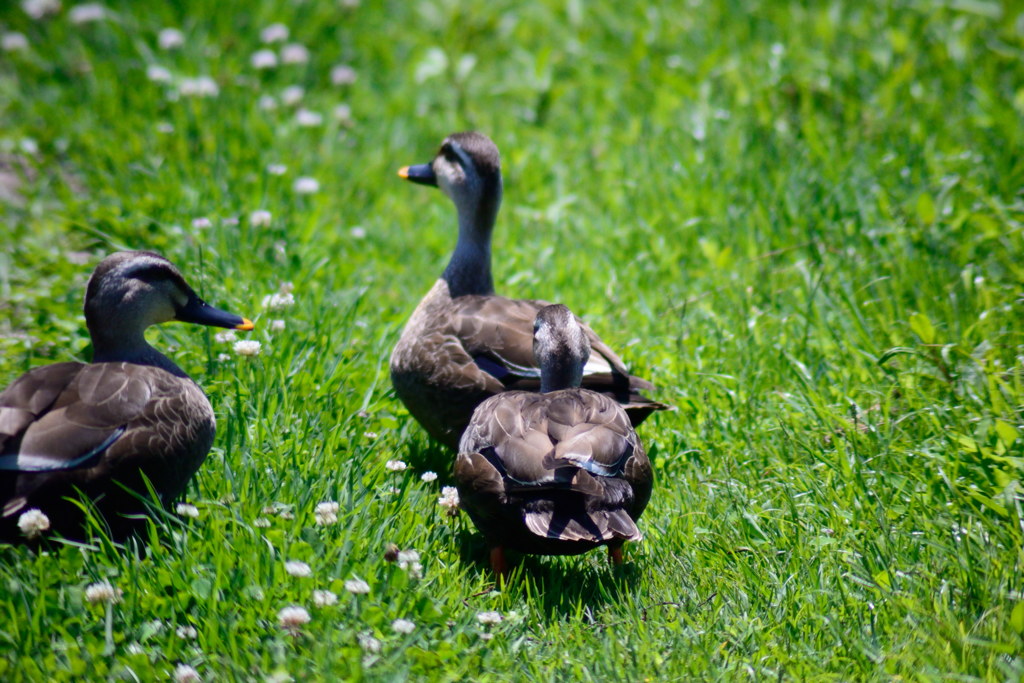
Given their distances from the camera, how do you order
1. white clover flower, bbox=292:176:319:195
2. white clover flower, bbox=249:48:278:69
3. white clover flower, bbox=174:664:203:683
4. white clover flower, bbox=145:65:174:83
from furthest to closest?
white clover flower, bbox=249:48:278:69, white clover flower, bbox=145:65:174:83, white clover flower, bbox=292:176:319:195, white clover flower, bbox=174:664:203:683

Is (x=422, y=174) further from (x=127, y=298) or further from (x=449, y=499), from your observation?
(x=449, y=499)

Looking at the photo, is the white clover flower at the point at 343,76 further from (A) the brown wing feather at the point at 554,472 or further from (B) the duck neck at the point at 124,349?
(A) the brown wing feather at the point at 554,472

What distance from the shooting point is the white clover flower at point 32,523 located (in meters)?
3.46

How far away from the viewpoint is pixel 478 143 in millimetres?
5418

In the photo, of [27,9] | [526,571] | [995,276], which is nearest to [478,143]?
[526,571]

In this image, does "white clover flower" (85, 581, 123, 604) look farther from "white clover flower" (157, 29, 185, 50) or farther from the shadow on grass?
"white clover flower" (157, 29, 185, 50)

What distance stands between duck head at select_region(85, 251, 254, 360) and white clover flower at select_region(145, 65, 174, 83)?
3.72 metres

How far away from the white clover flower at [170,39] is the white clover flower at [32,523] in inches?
206

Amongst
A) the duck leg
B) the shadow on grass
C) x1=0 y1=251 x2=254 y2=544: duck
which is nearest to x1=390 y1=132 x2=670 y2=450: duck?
the shadow on grass

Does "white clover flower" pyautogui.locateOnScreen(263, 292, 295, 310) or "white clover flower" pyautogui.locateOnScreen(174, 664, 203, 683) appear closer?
"white clover flower" pyautogui.locateOnScreen(174, 664, 203, 683)

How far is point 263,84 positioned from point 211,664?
584 centimetres

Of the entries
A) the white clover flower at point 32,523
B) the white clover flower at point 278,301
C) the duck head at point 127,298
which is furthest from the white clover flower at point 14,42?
the white clover flower at point 32,523

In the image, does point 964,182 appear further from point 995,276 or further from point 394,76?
point 394,76

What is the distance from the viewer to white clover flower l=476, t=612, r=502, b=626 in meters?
3.52
